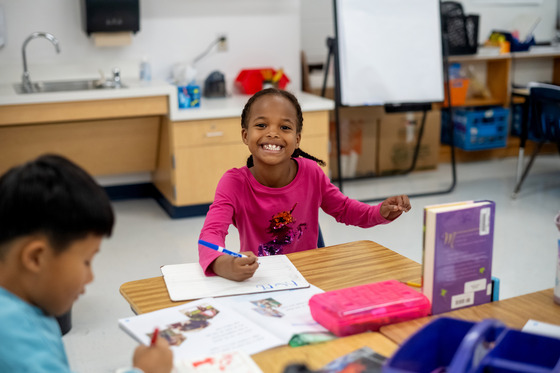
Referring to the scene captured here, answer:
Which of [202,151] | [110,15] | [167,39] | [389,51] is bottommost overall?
[202,151]

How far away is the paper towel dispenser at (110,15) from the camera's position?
3949 mm

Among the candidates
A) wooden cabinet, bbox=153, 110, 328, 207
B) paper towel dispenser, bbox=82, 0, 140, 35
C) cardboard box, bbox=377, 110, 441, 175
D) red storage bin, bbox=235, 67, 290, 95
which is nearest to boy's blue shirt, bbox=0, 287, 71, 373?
wooden cabinet, bbox=153, 110, 328, 207

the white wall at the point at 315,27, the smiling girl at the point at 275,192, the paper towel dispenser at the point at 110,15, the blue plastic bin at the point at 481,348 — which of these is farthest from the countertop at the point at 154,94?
the blue plastic bin at the point at 481,348

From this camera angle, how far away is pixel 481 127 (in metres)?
5.24

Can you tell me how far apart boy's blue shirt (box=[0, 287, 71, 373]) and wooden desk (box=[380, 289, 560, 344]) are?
0.58m

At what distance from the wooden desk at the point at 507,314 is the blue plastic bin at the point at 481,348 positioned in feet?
0.43

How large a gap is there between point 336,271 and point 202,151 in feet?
8.51

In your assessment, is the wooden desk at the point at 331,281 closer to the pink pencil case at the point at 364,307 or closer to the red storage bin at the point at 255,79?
the pink pencil case at the point at 364,307

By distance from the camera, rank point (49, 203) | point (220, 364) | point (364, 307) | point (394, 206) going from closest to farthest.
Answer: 1. point (49, 203)
2. point (220, 364)
3. point (364, 307)
4. point (394, 206)

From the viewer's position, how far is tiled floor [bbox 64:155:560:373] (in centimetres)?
253

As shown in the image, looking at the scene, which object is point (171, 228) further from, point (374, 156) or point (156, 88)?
point (374, 156)

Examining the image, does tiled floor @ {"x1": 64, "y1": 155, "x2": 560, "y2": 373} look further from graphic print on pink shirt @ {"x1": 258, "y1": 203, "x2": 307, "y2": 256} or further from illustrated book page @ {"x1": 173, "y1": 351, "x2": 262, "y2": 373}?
illustrated book page @ {"x1": 173, "y1": 351, "x2": 262, "y2": 373}

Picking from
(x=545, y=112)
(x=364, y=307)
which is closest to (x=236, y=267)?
(x=364, y=307)

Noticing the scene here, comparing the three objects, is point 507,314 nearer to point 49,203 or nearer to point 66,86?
point 49,203
